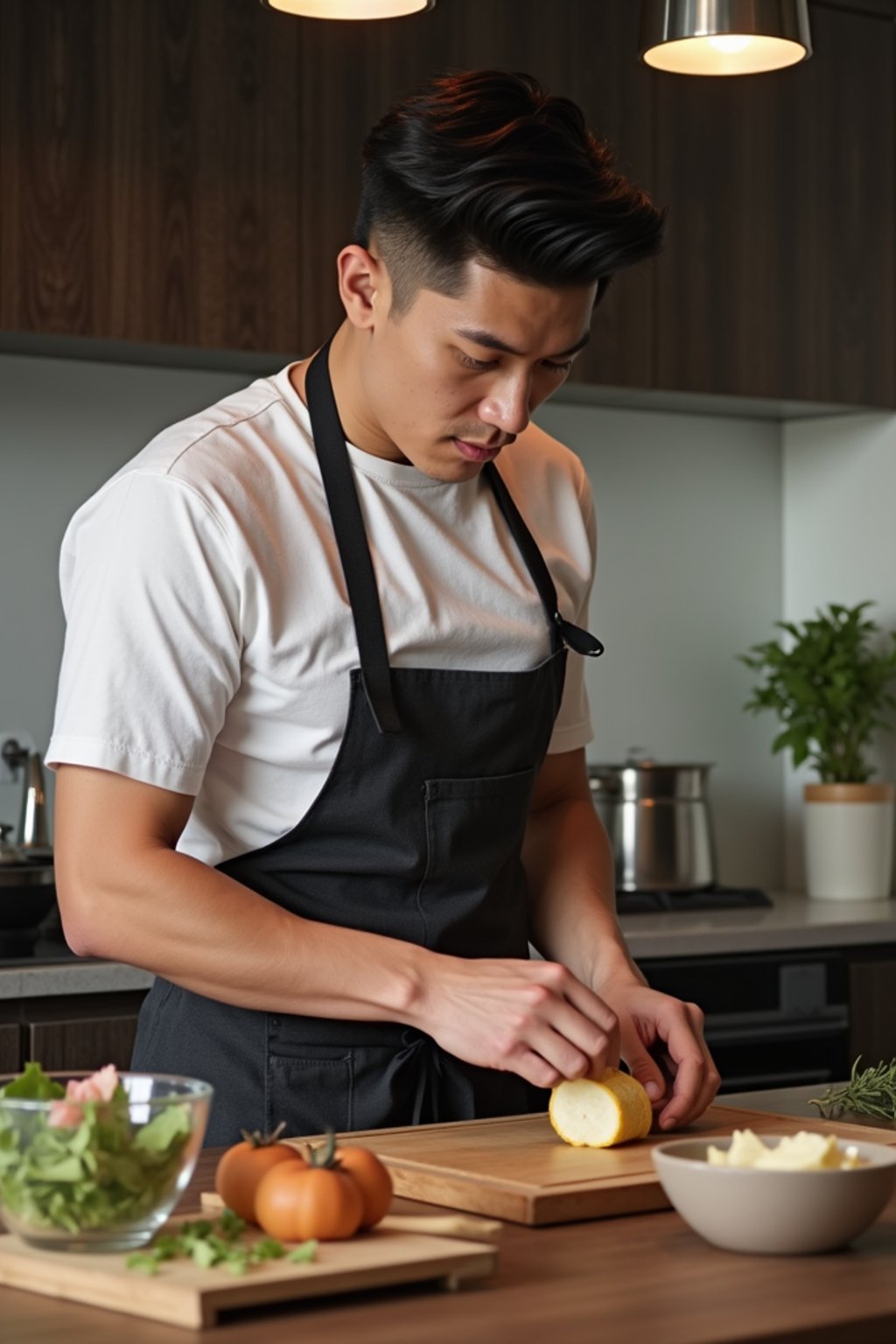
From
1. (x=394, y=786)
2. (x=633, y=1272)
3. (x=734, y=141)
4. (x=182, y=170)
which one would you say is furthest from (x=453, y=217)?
(x=734, y=141)

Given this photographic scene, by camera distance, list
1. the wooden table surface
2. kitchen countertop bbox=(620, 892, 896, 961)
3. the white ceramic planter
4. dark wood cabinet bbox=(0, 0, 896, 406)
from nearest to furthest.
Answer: the wooden table surface
dark wood cabinet bbox=(0, 0, 896, 406)
kitchen countertop bbox=(620, 892, 896, 961)
the white ceramic planter

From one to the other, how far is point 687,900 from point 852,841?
426 millimetres

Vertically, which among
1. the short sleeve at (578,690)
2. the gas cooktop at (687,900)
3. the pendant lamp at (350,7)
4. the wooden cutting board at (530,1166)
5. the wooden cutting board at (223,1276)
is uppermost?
the pendant lamp at (350,7)

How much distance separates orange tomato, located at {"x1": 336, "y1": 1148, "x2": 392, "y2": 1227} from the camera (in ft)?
3.64

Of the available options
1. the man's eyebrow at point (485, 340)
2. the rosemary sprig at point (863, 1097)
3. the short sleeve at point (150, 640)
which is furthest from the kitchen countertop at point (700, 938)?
the man's eyebrow at point (485, 340)

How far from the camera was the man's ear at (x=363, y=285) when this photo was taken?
163 centimetres

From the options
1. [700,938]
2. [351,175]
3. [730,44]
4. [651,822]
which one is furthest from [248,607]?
[651,822]

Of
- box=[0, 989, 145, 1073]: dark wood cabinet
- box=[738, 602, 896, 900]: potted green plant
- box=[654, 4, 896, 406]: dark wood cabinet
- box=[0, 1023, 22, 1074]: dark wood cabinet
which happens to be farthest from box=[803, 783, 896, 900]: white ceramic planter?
box=[0, 1023, 22, 1074]: dark wood cabinet

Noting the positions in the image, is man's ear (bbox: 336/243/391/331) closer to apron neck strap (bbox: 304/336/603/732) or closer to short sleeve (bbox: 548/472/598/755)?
apron neck strap (bbox: 304/336/603/732)

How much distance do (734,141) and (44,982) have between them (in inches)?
79.5

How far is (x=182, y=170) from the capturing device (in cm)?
307

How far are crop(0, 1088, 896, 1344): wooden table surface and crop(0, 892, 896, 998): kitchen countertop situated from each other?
1546 mm

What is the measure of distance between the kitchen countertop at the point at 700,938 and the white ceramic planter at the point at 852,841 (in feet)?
0.16

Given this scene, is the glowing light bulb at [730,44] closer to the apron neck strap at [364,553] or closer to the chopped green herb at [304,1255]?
the apron neck strap at [364,553]
